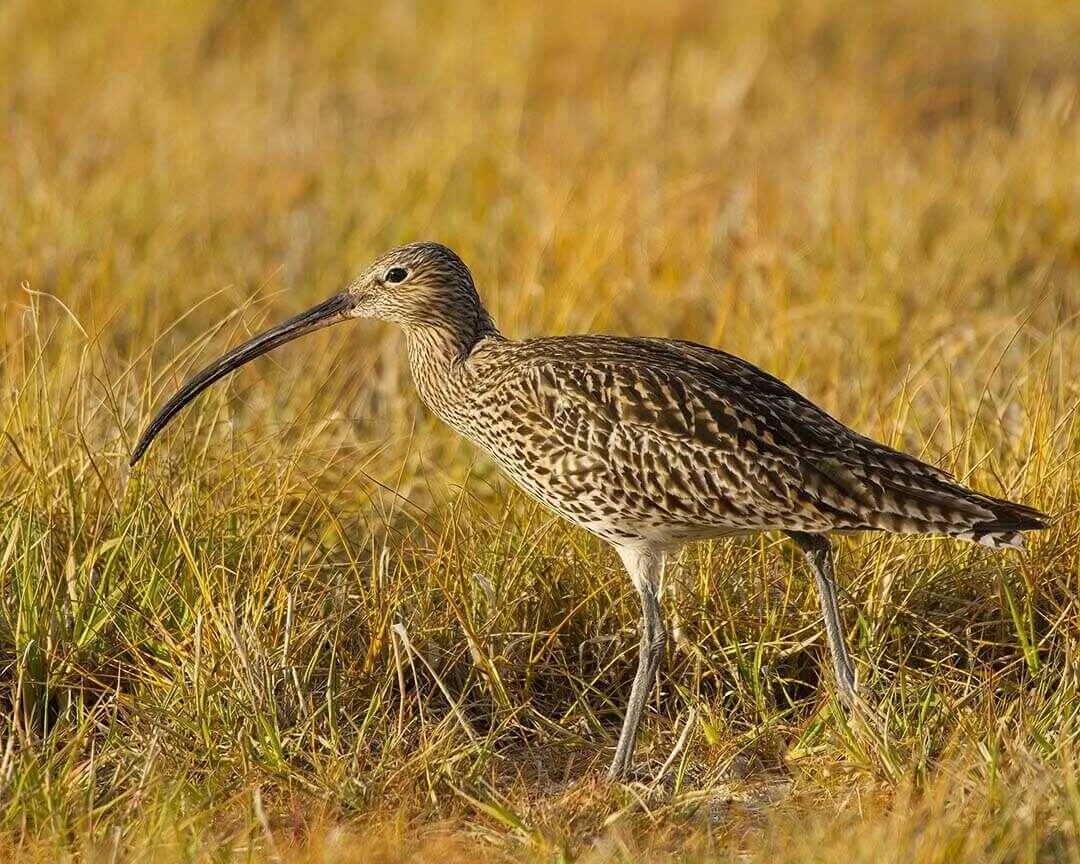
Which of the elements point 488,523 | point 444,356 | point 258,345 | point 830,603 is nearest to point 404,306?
point 444,356

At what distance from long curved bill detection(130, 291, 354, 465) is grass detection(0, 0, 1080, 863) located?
0.13 m

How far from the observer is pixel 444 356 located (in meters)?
5.80

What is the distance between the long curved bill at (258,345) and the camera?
19.2ft

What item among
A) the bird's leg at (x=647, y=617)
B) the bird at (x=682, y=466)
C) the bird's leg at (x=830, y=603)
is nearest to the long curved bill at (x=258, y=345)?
the bird at (x=682, y=466)

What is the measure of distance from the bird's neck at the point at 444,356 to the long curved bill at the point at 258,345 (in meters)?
0.24

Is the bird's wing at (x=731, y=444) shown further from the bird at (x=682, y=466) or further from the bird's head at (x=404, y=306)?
the bird's head at (x=404, y=306)

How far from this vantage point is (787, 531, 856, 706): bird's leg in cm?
518

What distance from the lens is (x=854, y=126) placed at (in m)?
10.9

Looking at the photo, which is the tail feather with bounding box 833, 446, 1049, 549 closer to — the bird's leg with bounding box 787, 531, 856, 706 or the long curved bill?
the bird's leg with bounding box 787, 531, 856, 706

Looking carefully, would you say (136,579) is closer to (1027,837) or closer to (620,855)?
(620,855)

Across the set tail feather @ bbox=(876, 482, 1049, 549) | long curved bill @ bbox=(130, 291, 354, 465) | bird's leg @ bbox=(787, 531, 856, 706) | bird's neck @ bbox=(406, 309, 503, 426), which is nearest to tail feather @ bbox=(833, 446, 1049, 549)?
tail feather @ bbox=(876, 482, 1049, 549)

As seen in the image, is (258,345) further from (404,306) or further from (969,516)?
(969,516)

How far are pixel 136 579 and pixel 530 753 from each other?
1257 millimetres

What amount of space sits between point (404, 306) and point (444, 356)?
0.72 ft
